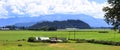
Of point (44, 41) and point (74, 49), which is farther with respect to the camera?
point (44, 41)

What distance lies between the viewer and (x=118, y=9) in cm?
5609

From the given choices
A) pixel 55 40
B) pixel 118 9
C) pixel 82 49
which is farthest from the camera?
pixel 55 40

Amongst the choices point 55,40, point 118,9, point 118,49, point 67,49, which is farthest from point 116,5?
point 55,40

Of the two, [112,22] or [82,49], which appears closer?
[82,49]

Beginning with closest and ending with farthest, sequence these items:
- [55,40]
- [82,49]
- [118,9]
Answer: [82,49] < [118,9] < [55,40]

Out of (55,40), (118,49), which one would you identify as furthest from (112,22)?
(55,40)

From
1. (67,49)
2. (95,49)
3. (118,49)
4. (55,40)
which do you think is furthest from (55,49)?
(55,40)

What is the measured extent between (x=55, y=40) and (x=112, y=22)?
2118cm

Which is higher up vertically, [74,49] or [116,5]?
[116,5]

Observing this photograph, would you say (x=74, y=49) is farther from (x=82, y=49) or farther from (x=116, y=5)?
(x=116, y=5)

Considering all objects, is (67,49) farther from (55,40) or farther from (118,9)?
(55,40)

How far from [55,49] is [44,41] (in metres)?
24.5

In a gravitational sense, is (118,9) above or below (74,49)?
above

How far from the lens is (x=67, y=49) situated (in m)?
52.7
